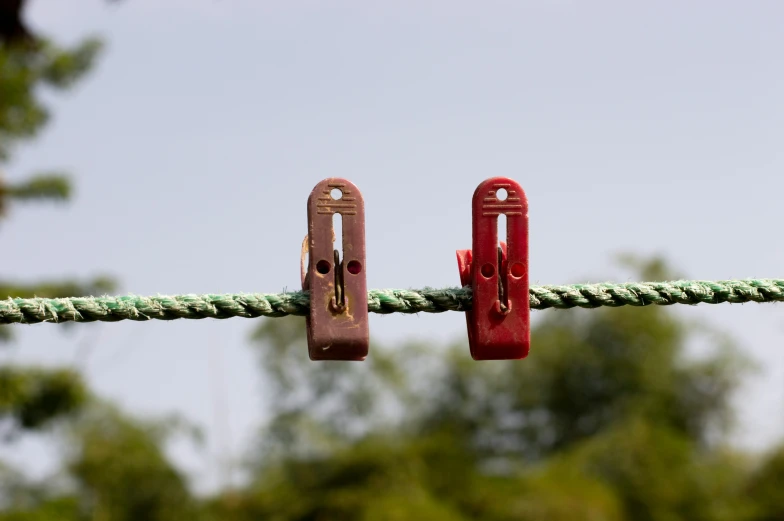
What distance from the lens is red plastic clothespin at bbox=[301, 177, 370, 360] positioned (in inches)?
72.0

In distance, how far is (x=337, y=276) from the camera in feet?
6.09

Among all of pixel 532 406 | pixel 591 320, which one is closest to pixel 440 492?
pixel 532 406

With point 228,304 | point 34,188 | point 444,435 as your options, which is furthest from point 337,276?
point 444,435

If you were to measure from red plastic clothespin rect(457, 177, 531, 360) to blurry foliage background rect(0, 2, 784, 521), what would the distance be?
9.88m

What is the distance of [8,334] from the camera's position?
37.9 feet

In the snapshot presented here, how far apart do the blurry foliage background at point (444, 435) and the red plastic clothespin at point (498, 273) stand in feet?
32.4

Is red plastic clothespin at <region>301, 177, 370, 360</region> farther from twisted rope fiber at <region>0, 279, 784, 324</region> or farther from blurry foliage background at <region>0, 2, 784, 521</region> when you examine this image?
blurry foliage background at <region>0, 2, 784, 521</region>

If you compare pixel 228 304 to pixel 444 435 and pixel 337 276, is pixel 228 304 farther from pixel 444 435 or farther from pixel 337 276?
pixel 444 435

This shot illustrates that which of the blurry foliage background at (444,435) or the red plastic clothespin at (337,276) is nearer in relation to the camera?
the red plastic clothespin at (337,276)

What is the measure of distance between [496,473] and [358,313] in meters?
24.5

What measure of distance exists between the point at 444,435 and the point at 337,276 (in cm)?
2419

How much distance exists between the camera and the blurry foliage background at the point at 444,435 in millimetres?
12516

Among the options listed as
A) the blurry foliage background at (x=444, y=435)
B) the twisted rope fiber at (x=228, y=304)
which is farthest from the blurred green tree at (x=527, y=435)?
the twisted rope fiber at (x=228, y=304)

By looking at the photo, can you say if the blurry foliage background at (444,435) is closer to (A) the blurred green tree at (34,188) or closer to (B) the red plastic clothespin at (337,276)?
(A) the blurred green tree at (34,188)
